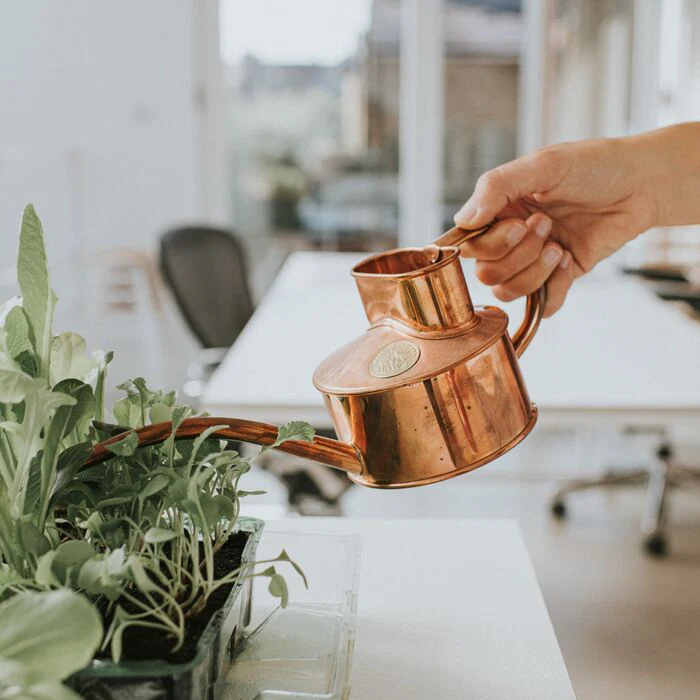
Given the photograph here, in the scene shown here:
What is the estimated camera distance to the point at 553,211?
3.79ft

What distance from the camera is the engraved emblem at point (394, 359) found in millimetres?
636

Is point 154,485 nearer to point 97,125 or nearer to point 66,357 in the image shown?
point 66,357

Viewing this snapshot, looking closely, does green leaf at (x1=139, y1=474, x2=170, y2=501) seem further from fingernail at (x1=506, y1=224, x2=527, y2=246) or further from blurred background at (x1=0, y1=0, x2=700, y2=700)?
blurred background at (x1=0, y1=0, x2=700, y2=700)

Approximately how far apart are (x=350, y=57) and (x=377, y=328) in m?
4.04

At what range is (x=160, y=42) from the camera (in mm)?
4301

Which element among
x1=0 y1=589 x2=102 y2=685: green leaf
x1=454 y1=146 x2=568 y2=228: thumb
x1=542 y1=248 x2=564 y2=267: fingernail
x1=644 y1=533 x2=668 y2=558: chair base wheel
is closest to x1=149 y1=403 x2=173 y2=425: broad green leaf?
x1=0 y1=589 x2=102 y2=685: green leaf

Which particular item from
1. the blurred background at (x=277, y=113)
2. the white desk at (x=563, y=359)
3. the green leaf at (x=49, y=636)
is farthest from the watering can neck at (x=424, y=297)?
the blurred background at (x=277, y=113)

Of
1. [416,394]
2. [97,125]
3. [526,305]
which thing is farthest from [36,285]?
[97,125]

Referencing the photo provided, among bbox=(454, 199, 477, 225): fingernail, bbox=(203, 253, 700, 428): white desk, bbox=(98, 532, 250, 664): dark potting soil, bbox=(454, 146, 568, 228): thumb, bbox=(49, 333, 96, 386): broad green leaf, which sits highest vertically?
bbox=(454, 146, 568, 228): thumb

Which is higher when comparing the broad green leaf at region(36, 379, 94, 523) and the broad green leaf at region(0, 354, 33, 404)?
the broad green leaf at region(0, 354, 33, 404)

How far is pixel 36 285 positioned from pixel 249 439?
6.7 inches

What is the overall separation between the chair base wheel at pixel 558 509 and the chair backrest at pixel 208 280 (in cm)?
117

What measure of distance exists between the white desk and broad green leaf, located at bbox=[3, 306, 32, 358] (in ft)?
3.21

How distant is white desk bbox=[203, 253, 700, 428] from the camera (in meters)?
1.56
